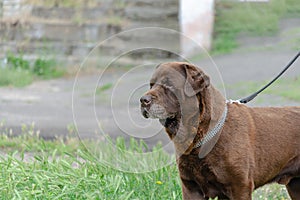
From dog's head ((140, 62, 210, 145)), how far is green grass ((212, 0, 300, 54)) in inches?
368

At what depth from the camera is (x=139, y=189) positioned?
588 centimetres

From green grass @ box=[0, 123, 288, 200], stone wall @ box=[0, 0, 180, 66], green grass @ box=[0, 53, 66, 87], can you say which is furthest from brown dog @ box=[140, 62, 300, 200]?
stone wall @ box=[0, 0, 180, 66]

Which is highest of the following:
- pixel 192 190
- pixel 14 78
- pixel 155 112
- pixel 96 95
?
pixel 155 112

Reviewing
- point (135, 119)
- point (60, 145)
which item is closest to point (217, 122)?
point (135, 119)

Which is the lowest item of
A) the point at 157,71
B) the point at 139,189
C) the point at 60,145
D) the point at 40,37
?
the point at 40,37

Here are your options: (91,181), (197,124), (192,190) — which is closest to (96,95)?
(91,181)

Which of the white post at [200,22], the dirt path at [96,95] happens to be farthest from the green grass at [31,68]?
the white post at [200,22]

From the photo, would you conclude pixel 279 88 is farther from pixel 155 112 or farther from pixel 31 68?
pixel 155 112

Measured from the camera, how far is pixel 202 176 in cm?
490

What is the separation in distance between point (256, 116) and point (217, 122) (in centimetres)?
42

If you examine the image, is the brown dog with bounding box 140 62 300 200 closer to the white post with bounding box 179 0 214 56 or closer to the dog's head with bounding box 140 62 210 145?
the dog's head with bounding box 140 62 210 145

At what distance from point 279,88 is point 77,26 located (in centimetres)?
590

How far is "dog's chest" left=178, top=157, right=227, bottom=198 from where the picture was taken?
4867 mm

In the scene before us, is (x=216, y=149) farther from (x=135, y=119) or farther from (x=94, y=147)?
(x=94, y=147)
